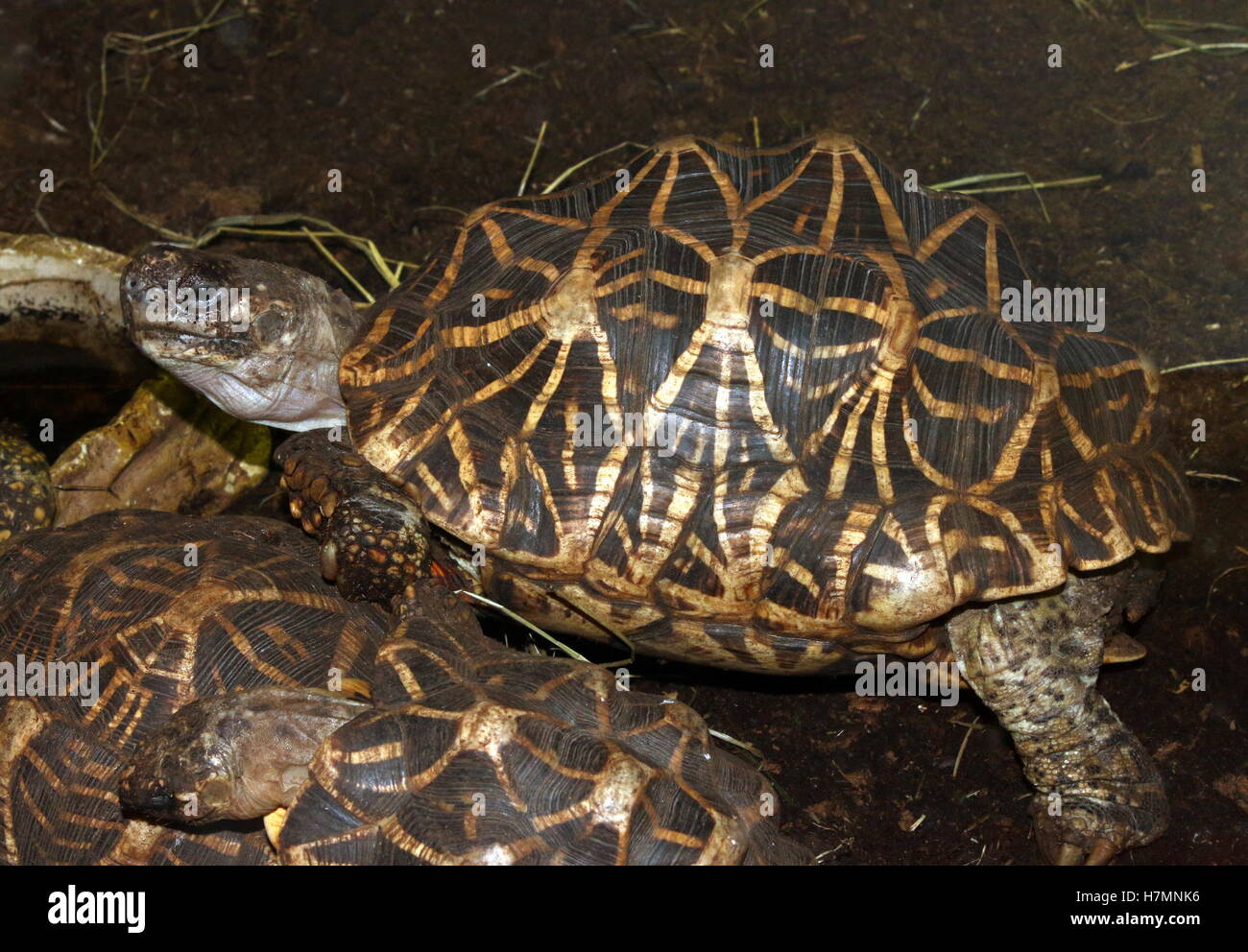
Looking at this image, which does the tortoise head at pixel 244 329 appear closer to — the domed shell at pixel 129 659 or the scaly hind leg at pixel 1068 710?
the domed shell at pixel 129 659

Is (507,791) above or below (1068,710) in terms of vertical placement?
above

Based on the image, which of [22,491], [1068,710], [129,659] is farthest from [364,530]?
[1068,710]

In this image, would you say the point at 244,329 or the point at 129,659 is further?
the point at 244,329

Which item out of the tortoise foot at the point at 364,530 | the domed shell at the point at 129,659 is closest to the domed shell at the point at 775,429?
the tortoise foot at the point at 364,530

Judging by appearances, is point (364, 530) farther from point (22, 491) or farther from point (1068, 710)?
point (1068, 710)

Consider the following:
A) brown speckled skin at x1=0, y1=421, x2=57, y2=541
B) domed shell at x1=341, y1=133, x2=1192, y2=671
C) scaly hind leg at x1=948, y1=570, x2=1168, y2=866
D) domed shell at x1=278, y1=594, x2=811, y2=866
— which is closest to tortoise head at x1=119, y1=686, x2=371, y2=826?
domed shell at x1=278, y1=594, x2=811, y2=866
